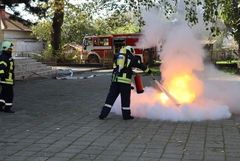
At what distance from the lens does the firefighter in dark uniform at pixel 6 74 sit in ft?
27.7

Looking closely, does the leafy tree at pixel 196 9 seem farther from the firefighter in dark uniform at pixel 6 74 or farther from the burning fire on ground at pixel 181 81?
the firefighter in dark uniform at pixel 6 74

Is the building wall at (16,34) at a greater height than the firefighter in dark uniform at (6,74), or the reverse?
the building wall at (16,34)

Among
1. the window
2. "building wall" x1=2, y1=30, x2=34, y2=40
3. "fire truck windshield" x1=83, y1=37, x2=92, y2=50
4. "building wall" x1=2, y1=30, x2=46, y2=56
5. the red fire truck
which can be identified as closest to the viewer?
the red fire truck

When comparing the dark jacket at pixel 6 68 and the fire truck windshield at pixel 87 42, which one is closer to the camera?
the dark jacket at pixel 6 68

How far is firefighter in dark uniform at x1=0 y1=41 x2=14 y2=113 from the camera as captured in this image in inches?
333

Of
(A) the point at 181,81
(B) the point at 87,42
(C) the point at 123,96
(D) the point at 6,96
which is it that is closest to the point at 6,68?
(D) the point at 6,96

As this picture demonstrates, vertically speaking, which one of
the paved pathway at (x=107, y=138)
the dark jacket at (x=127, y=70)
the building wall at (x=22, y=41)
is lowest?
the paved pathway at (x=107, y=138)

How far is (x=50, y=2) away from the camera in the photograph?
1812cm

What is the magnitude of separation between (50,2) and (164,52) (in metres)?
11.1

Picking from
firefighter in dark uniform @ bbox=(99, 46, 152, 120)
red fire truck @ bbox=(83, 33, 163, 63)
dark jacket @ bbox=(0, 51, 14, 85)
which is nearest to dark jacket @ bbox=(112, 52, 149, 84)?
firefighter in dark uniform @ bbox=(99, 46, 152, 120)

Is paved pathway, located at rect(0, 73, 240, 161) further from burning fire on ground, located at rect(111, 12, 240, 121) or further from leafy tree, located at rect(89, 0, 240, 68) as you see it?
leafy tree, located at rect(89, 0, 240, 68)

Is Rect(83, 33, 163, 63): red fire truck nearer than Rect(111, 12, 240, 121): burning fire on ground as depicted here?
No

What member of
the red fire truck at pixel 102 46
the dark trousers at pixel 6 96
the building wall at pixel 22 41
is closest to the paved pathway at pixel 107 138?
the dark trousers at pixel 6 96

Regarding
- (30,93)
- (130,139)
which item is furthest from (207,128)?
(30,93)
